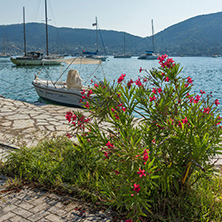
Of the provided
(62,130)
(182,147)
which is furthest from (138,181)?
(62,130)

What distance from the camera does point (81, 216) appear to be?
3051 mm

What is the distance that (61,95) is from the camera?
14.3 meters

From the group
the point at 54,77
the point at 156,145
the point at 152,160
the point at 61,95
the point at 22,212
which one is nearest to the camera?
the point at 152,160

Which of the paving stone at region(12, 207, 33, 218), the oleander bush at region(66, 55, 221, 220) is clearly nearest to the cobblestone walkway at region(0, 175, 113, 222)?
the paving stone at region(12, 207, 33, 218)

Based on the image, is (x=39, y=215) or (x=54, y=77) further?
(x=54, y=77)

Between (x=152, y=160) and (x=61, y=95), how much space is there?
40.3 feet

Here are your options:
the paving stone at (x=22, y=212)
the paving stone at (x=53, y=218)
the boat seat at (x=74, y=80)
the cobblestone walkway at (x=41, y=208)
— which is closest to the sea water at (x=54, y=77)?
the boat seat at (x=74, y=80)

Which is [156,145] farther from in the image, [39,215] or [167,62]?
[39,215]

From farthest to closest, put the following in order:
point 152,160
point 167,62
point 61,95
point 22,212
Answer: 1. point 61,95
2. point 167,62
3. point 22,212
4. point 152,160

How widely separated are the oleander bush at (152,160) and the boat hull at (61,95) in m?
9.62

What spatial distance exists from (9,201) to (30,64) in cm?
5810

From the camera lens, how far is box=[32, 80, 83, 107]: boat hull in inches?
543

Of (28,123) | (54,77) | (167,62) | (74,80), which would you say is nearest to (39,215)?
(167,62)

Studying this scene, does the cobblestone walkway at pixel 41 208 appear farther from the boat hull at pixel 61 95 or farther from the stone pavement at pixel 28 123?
the boat hull at pixel 61 95
